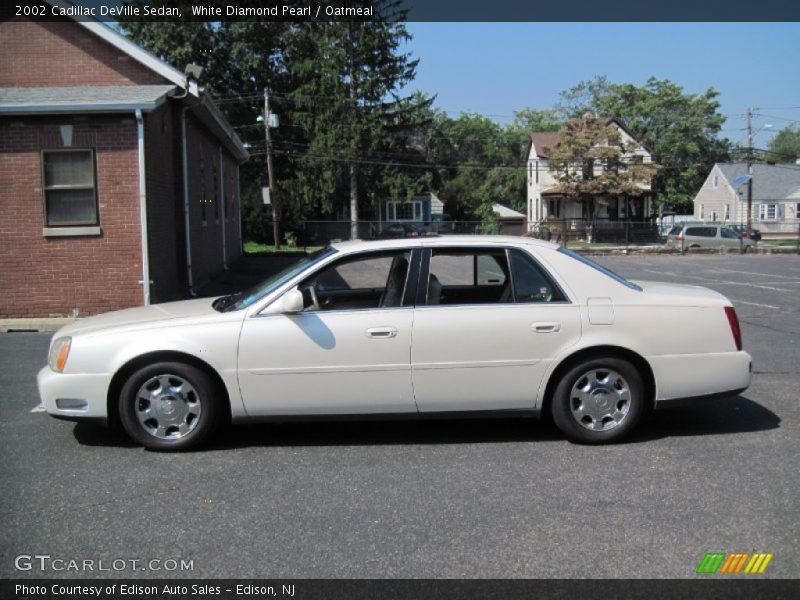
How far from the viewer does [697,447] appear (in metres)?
5.62

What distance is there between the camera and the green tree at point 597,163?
50.8 metres

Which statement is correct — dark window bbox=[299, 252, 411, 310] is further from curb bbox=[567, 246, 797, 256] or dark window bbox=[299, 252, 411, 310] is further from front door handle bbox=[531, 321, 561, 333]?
curb bbox=[567, 246, 797, 256]

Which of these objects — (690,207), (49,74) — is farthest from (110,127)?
(690,207)

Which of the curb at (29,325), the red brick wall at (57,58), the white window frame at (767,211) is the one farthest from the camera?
the white window frame at (767,211)

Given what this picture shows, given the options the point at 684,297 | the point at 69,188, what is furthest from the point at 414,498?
the point at 69,188

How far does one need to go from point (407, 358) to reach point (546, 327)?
101cm

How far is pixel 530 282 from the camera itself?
5.77 meters

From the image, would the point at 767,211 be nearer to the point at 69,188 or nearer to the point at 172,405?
the point at 69,188

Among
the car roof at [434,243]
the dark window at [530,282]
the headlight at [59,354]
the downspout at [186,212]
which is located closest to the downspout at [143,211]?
the downspout at [186,212]

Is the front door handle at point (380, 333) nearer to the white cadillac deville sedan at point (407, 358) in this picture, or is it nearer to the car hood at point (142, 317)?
the white cadillac deville sedan at point (407, 358)


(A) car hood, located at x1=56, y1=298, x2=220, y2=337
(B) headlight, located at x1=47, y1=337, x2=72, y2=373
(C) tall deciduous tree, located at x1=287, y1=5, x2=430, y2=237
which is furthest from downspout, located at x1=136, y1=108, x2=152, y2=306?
(C) tall deciduous tree, located at x1=287, y1=5, x2=430, y2=237

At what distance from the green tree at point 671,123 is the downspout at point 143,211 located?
2523 inches

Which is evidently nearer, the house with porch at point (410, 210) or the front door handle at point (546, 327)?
the front door handle at point (546, 327)

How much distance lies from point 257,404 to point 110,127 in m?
8.83
